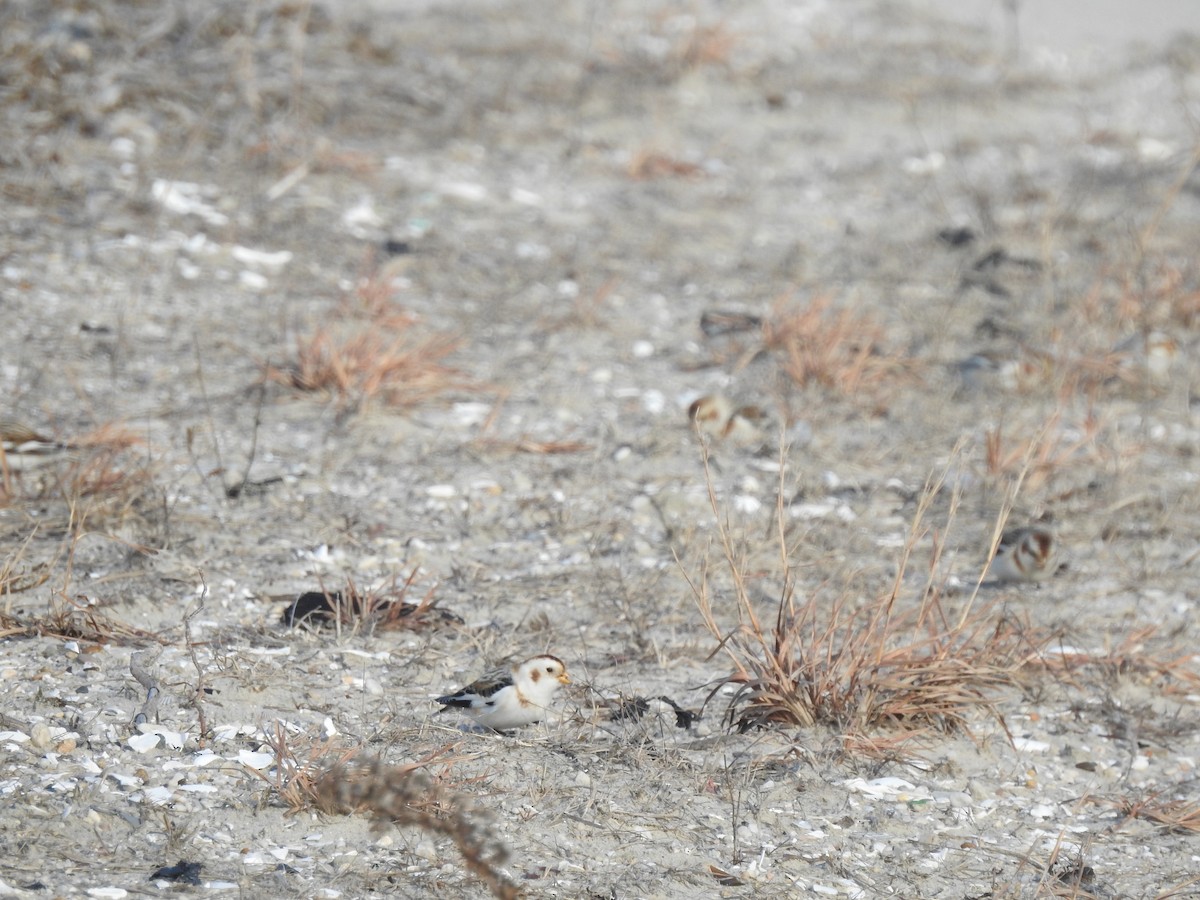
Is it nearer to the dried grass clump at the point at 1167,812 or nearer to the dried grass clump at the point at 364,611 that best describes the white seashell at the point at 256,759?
the dried grass clump at the point at 364,611

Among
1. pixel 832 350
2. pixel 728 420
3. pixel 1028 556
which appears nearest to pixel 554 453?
pixel 728 420

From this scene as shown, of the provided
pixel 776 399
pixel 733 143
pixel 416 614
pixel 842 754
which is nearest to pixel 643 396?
pixel 776 399

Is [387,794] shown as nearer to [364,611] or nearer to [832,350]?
[364,611]

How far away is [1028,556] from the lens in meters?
3.85

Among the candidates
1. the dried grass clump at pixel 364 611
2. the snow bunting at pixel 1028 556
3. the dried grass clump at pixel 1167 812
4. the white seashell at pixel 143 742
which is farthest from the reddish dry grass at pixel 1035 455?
the white seashell at pixel 143 742

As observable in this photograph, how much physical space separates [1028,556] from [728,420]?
1315 millimetres

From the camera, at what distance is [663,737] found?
2.95m

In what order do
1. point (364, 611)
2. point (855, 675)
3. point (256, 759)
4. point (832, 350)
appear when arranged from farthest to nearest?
point (832, 350)
point (364, 611)
point (855, 675)
point (256, 759)

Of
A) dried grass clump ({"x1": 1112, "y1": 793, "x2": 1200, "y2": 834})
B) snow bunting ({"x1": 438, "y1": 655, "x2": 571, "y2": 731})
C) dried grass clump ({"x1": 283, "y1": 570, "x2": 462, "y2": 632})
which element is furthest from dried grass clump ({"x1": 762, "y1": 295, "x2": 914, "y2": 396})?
snow bunting ({"x1": 438, "y1": 655, "x2": 571, "y2": 731})

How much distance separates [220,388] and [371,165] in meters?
2.69

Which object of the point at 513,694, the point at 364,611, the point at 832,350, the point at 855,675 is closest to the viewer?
the point at 513,694

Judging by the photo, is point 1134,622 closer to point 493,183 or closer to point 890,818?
point 890,818

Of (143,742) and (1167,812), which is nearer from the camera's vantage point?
(143,742)

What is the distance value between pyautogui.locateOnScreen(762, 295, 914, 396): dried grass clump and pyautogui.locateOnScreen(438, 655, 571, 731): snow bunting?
2.69 m
